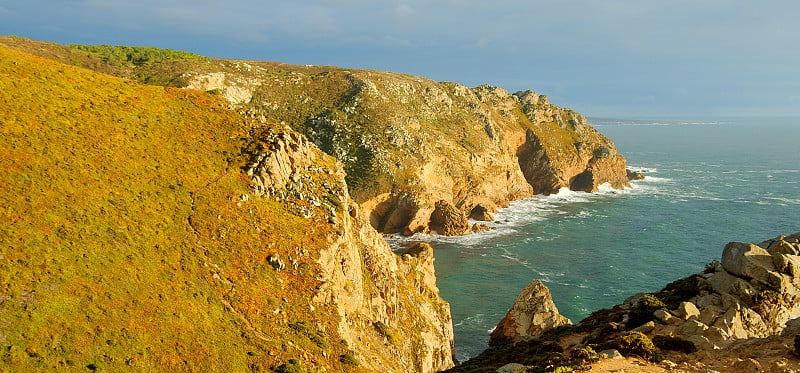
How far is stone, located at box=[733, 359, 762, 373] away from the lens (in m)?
23.1

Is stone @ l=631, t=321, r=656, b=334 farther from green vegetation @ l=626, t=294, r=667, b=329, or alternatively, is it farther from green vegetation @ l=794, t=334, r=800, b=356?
green vegetation @ l=794, t=334, r=800, b=356

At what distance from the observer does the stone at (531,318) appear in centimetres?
4844

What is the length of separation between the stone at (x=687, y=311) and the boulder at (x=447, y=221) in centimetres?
7078

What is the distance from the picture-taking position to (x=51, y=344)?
1948 centimetres

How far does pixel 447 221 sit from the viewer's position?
342 ft

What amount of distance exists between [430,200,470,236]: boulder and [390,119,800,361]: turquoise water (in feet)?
11.5

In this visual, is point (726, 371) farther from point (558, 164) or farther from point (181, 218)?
point (558, 164)

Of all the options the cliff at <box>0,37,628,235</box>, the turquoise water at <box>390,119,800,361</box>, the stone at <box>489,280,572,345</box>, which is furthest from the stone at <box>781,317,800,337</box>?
the cliff at <box>0,37,628,235</box>

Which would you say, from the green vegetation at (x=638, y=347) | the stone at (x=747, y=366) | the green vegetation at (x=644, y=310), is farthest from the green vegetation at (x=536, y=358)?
the stone at (x=747, y=366)

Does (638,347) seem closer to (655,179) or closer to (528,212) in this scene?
(528,212)

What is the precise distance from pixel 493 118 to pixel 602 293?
105 metres

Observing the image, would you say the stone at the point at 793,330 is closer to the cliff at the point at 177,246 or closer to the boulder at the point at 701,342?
the boulder at the point at 701,342

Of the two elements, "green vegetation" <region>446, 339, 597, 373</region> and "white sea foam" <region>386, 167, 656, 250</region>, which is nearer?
"green vegetation" <region>446, 339, 597, 373</region>

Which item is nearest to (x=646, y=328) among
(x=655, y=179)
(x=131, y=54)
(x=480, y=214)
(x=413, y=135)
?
(x=480, y=214)
